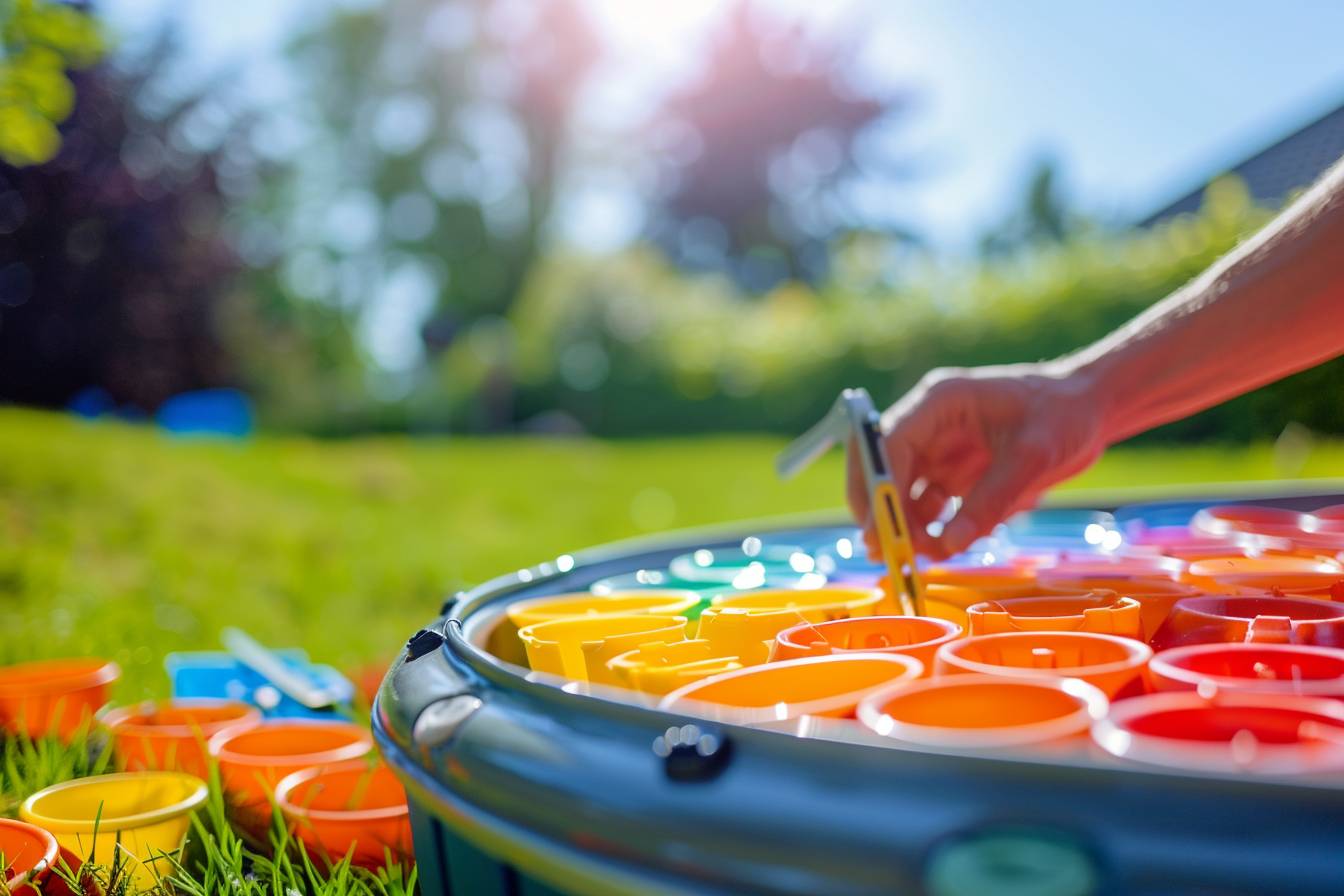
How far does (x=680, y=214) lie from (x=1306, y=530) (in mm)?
25876

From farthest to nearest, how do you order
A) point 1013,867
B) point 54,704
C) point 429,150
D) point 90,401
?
point 429,150
point 90,401
point 54,704
point 1013,867

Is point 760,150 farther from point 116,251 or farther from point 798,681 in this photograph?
point 798,681

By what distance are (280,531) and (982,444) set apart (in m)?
3.46

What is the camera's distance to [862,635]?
36.8 inches

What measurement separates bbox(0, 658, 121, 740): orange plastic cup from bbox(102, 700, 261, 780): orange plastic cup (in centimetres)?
6

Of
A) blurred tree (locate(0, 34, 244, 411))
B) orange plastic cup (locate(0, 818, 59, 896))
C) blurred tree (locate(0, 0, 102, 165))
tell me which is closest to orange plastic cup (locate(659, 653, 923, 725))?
orange plastic cup (locate(0, 818, 59, 896))

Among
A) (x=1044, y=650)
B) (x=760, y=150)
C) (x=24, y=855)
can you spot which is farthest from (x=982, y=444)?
(x=760, y=150)

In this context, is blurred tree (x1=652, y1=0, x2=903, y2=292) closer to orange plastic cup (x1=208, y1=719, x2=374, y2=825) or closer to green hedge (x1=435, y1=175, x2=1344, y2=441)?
green hedge (x1=435, y1=175, x2=1344, y2=441)

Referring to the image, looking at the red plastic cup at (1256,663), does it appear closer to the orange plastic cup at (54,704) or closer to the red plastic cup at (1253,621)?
the red plastic cup at (1253,621)

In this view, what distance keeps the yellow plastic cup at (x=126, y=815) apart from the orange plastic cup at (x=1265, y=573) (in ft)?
3.72

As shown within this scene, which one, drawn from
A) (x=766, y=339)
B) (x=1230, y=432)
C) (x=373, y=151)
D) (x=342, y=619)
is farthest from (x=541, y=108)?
(x=342, y=619)

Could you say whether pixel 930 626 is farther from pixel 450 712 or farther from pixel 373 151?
pixel 373 151

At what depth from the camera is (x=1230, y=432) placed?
648cm

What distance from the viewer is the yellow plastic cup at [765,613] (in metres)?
0.96
